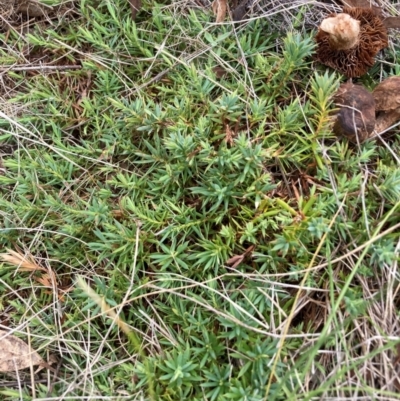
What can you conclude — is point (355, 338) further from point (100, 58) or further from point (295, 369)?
point (100, 58)

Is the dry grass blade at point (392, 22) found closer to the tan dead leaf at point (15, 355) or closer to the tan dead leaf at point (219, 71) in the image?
the tan dead leaf at point (219, 71)

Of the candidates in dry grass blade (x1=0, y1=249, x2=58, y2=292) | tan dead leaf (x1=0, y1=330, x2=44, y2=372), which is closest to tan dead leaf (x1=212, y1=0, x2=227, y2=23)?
dry grass blade (x1=0, y1=249, x2=58, y2=292)

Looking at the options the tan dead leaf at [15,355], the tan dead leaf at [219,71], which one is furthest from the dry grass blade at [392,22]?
the tan dead leaf at [15,355]

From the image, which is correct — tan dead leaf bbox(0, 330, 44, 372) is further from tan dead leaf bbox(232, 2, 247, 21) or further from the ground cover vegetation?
tan dead leaf bbox(232, 2, 247, 21)

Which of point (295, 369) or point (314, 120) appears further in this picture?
point (314, 120)

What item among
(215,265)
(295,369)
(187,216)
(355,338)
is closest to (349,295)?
(355,338)

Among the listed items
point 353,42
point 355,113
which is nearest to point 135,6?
Answer: point 353,42
